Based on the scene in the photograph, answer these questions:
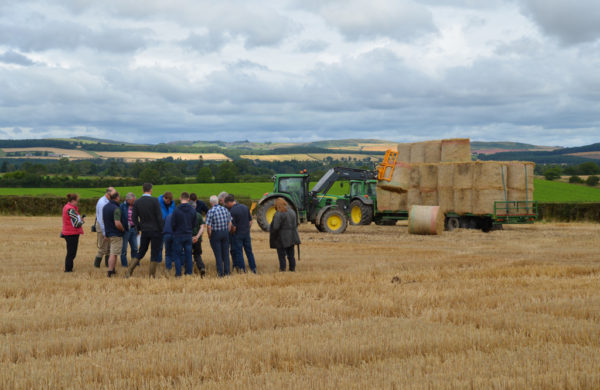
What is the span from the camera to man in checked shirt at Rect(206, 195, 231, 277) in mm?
12125

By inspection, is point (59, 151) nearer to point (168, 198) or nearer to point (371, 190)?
point (371, 190)

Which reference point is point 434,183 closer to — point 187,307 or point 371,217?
point 371,217

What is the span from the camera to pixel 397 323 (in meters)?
7.70

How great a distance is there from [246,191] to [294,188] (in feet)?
115

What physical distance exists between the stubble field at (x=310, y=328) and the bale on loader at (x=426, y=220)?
28.8 feet

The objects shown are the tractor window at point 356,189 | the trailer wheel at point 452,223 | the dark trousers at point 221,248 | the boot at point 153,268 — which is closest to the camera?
the boot at point 153,268

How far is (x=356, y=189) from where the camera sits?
27500 mm

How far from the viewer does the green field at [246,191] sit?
49.4 metres

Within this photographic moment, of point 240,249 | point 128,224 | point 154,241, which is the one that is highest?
point 128,224

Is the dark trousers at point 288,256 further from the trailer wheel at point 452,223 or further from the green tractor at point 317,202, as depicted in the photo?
the trailer wheel at point 452,223

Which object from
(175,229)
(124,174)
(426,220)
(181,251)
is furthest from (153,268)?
(124,174)

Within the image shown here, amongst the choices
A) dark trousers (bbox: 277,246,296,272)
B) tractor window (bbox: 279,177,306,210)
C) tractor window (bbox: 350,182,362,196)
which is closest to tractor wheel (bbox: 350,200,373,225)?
tractor window (bbox: 350,182,362,196)

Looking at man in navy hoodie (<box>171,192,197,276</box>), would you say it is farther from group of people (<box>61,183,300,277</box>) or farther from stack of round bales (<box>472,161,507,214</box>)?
stack of round bales (<box>472,161,507,214</box>)

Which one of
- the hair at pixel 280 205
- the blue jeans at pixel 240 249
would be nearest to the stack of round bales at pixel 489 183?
the hair at pixel 280 205
